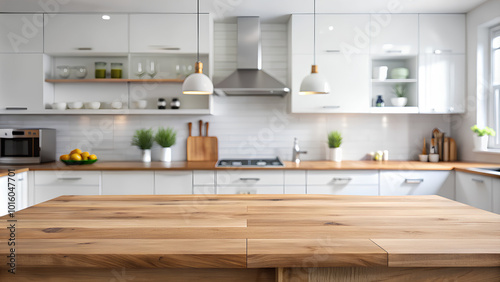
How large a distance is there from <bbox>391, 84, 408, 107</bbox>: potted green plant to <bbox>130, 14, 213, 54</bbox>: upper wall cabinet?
2.03 meters

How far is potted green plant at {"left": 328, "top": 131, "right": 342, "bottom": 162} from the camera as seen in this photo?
409 centimetres

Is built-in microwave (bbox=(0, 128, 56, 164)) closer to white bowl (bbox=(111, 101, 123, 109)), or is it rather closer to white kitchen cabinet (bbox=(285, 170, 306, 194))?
white bowl (bbox=(111, 101, 123, 109))

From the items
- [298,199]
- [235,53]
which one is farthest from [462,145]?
[298,199]

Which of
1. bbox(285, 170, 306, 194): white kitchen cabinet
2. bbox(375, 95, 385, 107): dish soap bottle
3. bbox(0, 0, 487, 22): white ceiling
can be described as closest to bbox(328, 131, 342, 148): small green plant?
bbox(375, 95, 385, 107): dish soap bottle

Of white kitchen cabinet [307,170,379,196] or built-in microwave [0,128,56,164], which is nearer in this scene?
white kitchen cabinet [307,170,379,196]

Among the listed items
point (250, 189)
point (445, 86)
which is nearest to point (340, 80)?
point (445, 86)

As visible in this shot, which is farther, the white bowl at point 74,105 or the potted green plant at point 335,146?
the potted green plant at point 335,146

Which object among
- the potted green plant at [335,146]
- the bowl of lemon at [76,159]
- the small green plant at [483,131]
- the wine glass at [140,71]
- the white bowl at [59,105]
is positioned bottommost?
the bowl of lemon at [76,159]

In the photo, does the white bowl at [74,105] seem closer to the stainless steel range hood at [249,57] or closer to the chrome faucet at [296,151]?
the stainless steel range hood at [249,57]

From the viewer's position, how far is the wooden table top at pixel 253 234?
1063mm

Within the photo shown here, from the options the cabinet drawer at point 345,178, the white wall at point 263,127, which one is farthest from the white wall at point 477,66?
the cabinet drawer at point 345,178

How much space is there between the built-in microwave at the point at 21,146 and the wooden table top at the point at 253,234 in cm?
234

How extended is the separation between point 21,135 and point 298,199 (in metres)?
3.14

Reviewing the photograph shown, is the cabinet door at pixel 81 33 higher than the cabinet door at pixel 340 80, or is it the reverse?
the cabinet door at pixel 81 33
